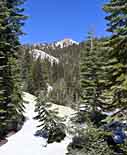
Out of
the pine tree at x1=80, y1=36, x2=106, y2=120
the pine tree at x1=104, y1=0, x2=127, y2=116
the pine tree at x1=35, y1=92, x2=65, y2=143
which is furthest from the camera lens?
the pine tree at x1=80, y1=36, x2=106, y2=120

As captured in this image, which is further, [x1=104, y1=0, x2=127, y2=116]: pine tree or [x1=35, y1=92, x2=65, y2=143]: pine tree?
Answer: [x1=35, y1=92, x2=65, y2=143]: pine tree

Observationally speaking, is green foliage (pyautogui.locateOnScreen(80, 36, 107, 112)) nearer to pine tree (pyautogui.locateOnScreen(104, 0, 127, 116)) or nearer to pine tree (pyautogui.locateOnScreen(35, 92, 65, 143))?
pine tree (pyautogui.locateOnScreen(35, 92, 65, 143))

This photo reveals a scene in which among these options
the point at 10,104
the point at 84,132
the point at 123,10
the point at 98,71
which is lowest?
the point at 84,132

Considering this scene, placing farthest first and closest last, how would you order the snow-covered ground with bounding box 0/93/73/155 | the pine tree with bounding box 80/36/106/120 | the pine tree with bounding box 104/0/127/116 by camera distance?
the pine tree with bounding box 80/36/106/120
the snow-covered ground with bounding box 0/93/73/155
the pine tree with bounding box 104/0/127/116

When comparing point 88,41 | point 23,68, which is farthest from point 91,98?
point 23,68

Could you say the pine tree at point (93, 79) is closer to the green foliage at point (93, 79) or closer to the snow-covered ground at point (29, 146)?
the green foliage at point (93, 79)

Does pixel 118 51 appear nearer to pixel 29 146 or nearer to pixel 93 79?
pixel 93 79

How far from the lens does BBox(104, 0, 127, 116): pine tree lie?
17.1 m

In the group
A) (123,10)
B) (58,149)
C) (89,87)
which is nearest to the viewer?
(123,10)

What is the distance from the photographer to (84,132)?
89.9 ft

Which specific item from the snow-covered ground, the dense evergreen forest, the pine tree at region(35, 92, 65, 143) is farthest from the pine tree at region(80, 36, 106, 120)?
the snow-covered ground

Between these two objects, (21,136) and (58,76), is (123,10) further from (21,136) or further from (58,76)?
(58,76)

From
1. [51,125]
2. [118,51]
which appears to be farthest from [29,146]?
[118,51]

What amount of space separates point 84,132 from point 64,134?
5.43 meters
